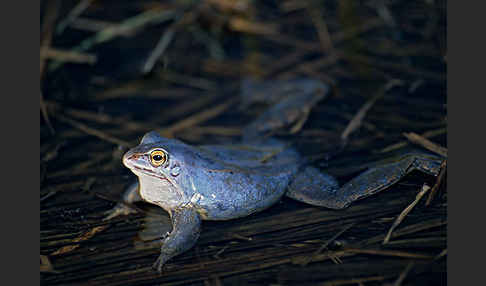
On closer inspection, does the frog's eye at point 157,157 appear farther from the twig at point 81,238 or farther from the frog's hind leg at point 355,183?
the frog's hind leg at point 355,183

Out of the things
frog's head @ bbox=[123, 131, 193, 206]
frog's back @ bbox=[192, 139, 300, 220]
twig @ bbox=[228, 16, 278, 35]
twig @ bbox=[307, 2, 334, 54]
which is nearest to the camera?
frog's head @ bbox=[123, 131, 193, 206]

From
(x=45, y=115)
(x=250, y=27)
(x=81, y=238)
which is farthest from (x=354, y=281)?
(x=250, y=27)

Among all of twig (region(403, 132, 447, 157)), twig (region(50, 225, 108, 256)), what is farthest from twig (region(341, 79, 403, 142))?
twig (region(50, 225, 108, 256))

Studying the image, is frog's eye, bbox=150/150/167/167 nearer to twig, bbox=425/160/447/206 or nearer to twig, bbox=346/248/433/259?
twig, bbox=346/248/433/259

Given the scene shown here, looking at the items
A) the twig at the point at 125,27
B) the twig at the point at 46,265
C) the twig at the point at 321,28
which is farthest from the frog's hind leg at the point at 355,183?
the twig at the point at 125,27

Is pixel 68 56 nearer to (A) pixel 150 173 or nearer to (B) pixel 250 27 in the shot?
(B) pixel 250 27

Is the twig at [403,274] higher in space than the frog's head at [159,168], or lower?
lower

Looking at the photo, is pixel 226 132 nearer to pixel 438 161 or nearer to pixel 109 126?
pixel 109 126
